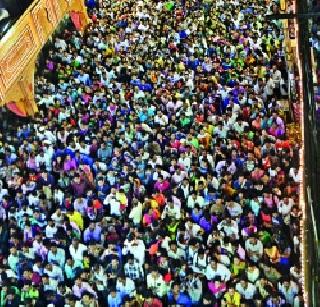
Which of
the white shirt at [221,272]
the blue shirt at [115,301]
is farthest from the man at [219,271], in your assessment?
the blue shirt at [115,301]

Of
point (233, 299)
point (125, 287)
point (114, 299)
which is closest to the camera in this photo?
point (233, 299)

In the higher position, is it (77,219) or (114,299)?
(77,219)

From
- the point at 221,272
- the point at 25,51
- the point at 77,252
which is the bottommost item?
the point at 221,272

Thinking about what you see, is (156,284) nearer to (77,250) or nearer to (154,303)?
(154,303)

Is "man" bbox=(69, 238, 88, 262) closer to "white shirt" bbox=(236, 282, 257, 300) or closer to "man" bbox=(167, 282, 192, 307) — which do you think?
"man" bbox=(167, 282, 192, 307)

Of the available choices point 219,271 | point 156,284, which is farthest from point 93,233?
point 219,271

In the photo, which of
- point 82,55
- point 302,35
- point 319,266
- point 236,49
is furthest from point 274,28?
point 319,266

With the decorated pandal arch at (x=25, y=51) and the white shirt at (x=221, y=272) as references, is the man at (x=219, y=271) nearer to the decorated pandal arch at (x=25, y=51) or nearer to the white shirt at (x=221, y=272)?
the white shirt at (x=221, y=272)
